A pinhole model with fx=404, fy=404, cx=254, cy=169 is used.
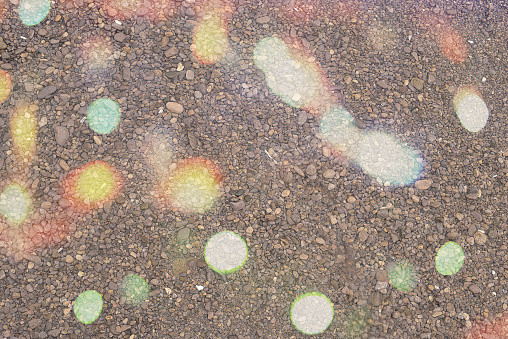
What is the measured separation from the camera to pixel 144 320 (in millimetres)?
2533

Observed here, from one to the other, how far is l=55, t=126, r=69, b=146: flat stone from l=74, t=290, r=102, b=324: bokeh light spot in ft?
3.25

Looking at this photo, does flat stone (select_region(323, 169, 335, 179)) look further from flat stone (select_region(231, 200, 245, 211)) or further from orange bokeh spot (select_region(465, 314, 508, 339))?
orange bokeh spot (select_region(465, 314, 508, 339))

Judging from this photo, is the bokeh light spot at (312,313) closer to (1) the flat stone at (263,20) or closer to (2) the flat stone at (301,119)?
(2) the flat stone at (301,119)

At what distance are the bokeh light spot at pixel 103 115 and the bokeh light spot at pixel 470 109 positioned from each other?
2.49 metres

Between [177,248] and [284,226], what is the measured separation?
715 millimetres

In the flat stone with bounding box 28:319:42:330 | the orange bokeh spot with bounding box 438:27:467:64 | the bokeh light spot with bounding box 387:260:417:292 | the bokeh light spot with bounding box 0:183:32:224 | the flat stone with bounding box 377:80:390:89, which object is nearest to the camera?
the flat stone with bounding box 28:319:42:330

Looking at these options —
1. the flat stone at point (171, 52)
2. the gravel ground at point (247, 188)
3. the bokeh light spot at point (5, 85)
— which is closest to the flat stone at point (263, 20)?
the gravel ground at point (247, 188)

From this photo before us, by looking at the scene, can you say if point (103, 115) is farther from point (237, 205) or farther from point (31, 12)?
point (237, 205)

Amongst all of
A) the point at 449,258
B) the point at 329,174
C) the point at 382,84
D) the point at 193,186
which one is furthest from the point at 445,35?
the point at 193,186

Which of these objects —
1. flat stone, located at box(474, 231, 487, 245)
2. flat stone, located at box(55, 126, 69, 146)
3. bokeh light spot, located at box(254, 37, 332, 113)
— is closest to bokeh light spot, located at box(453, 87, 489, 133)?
flat stone, located at box(474, 231, 487, 245)

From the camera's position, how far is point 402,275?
2.70m

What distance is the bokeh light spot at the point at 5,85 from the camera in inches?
108

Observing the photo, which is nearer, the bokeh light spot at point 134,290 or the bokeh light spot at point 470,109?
the bokeh light spot at point 134,290

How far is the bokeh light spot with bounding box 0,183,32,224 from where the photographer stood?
8.47 ft
